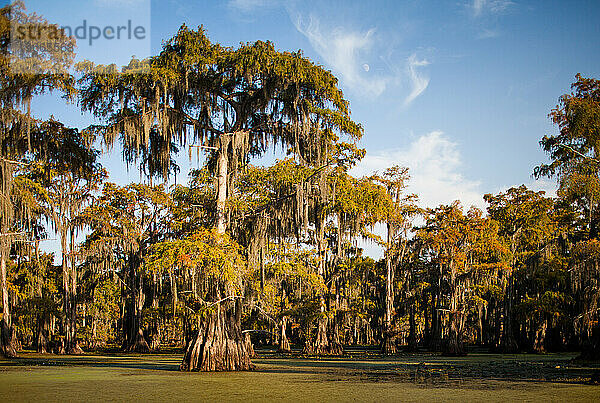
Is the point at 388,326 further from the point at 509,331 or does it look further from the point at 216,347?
the point at 216,347

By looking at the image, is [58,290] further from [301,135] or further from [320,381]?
[320,381]

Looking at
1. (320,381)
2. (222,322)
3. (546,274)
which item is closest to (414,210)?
(546,274)

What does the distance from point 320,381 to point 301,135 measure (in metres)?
8.04

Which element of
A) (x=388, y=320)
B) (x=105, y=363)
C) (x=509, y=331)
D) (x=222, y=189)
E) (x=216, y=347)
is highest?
(x=222, y=189)

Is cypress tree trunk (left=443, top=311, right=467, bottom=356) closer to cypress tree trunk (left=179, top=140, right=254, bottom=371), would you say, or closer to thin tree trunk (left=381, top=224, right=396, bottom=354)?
thin tree trunk (left=381, top=224, right=396, bottom=354)

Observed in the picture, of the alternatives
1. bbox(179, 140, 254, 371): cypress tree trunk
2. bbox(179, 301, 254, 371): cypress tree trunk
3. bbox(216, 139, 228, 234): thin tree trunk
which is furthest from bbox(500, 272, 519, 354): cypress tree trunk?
bbox(179, 301, 254, 371): cypress tree trunk

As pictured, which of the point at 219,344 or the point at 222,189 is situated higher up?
the point at 222,189

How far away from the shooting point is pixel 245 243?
18266 mm

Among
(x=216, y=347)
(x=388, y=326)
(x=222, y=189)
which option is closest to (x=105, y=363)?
(x=216, y=347)

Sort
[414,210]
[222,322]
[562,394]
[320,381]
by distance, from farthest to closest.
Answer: [414,210] → [222,322] → [320,381] → [562,394]

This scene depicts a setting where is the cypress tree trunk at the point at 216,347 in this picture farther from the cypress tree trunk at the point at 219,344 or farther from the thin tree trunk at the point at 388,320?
the thin tree trunk at the point at 388,320

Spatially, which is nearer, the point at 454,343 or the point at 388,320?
the point at 454,343

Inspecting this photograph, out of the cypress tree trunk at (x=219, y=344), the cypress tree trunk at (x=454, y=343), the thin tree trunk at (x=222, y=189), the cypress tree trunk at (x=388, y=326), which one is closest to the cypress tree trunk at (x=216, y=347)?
the cypress tree trunk at (x=219, y=344)

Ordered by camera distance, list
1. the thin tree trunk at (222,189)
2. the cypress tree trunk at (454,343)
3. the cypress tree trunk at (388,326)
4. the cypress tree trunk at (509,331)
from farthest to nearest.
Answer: the cypress tree trunk at (509,331)
the cypress tree trunk at (388,326)
the cypress tree trunk at (454,343)
the thin tree trunk at (222,189)
